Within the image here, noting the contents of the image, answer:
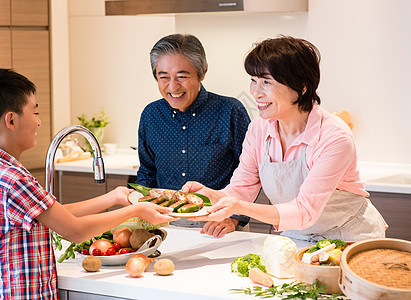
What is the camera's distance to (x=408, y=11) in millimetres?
3787

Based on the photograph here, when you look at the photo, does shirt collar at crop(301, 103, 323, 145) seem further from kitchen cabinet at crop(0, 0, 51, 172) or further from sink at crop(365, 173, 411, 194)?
kitchen cabinet at crop(0, 0, 51, 172)

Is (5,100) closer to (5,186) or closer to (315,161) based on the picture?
(5,186)

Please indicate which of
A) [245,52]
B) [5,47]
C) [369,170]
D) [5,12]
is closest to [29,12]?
[5,12]

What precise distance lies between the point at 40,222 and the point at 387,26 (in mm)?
2832

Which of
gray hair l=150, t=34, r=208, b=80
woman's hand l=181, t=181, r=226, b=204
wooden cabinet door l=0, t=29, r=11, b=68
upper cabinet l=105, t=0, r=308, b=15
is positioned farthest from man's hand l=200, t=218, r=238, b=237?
wooden cabinet door l=0, t=29, r=11, b=68

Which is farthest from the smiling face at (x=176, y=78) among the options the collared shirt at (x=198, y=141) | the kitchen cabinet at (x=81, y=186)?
the kitchen cabinet at (x=81, y=186)

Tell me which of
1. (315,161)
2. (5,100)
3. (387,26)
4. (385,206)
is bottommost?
(385,206)

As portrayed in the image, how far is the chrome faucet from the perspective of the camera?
6.44 feet

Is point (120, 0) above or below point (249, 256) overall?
above

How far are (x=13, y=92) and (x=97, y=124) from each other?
2905 millimetres

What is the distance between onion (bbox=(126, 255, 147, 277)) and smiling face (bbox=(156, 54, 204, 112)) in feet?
3.16

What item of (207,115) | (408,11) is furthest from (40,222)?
(408,11)

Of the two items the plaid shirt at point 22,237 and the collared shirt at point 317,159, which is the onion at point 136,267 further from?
the collared shirt at point 317,159

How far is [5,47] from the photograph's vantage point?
14.1ft
